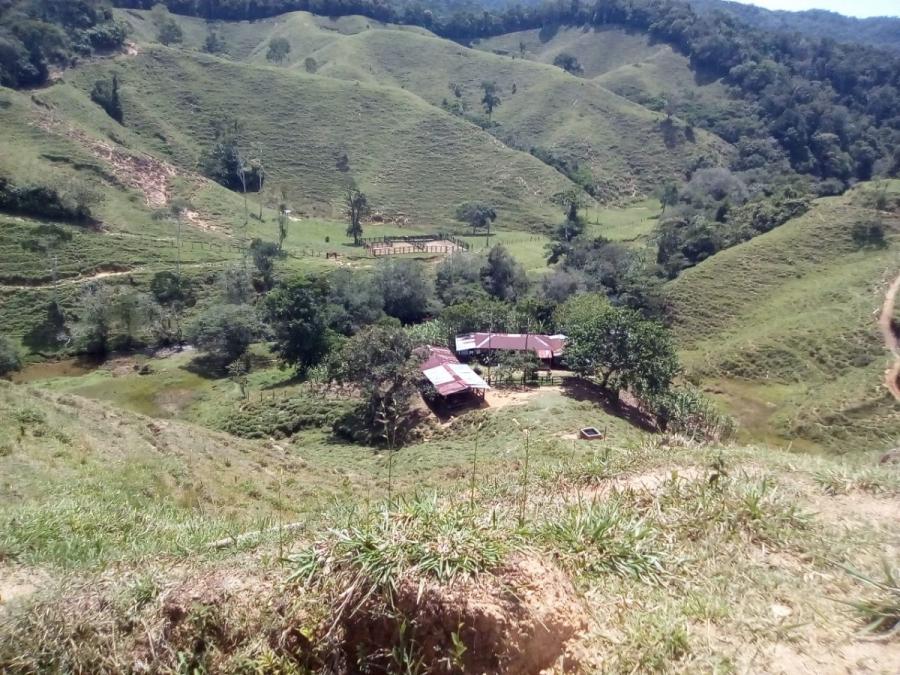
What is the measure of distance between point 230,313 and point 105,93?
5440 cm

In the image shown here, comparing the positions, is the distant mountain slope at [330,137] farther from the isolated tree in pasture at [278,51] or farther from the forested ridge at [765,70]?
the forested ridge at [765,70]

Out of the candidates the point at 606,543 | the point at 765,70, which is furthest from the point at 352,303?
the point at 765,70

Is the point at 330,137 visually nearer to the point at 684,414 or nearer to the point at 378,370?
the point at 378,370

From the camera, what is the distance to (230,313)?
137 ft

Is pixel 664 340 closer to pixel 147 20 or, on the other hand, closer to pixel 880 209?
pixel 880 209

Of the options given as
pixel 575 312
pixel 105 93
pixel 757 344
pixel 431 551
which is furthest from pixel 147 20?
pixel 431 551

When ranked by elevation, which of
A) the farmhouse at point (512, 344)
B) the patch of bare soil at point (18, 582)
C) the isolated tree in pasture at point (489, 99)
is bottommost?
the farmhouse at point (512, 344)

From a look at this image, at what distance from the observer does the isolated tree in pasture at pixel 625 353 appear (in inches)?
1156

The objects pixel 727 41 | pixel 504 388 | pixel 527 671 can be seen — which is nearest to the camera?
pixel 527 671

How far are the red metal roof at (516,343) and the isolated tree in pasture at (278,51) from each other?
103234 millimetres

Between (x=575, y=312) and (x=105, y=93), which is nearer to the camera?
(x=575, y=312)

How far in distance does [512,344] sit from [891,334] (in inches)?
987

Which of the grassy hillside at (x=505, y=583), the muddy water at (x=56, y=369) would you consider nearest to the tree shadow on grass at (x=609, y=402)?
the grassy hillside at (x=505, y=583)

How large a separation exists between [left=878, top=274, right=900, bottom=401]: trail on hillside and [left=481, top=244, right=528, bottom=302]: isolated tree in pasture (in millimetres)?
26827
